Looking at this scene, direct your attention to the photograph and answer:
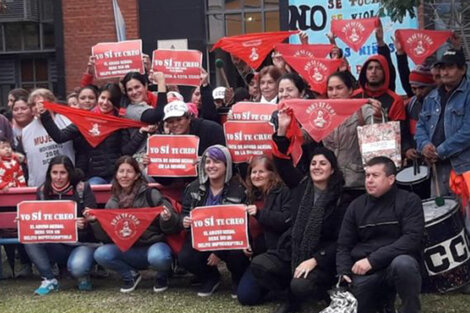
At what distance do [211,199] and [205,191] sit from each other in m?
0.10

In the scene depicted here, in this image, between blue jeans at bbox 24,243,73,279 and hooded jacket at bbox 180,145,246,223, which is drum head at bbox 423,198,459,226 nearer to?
hooded jacket at bbox 180,145,246,223

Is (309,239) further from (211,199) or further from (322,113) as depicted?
(211,199)

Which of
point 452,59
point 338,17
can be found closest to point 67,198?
point 452,59

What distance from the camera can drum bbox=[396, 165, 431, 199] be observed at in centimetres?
738

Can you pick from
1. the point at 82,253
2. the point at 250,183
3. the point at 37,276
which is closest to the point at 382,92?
the point at 250,183

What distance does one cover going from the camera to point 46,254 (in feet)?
26.5

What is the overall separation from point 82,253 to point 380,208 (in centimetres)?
302

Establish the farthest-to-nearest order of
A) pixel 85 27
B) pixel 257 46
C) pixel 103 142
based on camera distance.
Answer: pixel 85 27 → pixel 257 46 → pixel 103 142

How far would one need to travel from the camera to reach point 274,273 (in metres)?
6.83

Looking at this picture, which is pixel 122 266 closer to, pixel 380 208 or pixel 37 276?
pixel 37 276

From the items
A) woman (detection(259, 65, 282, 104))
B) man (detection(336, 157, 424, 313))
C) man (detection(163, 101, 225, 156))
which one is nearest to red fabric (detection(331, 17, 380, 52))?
woman (detection(259, 65, 282, 104))

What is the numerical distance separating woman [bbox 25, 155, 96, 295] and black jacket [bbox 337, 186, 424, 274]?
2.61 m

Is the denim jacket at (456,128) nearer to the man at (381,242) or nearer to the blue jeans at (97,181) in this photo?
the man at (381,242)

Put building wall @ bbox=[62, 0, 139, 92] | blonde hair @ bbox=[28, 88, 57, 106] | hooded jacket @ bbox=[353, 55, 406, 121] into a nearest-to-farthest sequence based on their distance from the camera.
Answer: hooded jacket @ bbox=[353, 55, 406, 121]
blonde hair @ bbox=[28, 88, 57, 106]
building wall @ bbox=[62, 0, 139, 92]
